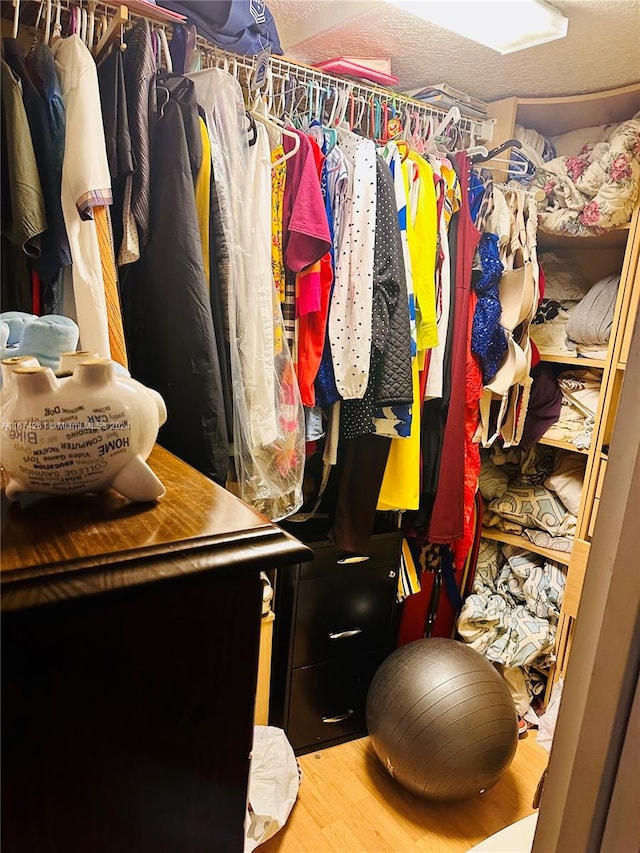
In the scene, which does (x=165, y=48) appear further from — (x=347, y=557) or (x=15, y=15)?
(x=347, y=557)

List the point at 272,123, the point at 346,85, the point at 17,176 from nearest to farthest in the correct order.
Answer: the point at 17,176 → the point at 272,123 → the point at 346,85

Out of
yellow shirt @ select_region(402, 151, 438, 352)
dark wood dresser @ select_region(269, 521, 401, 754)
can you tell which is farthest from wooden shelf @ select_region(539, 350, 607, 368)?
dark wood dresser @ select_region(269, 521, 401, 754)

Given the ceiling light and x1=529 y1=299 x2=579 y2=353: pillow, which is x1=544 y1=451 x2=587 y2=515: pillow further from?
the ceiling light

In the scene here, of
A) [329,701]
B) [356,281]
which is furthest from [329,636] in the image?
[356,281]

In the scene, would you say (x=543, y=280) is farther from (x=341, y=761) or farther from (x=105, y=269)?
(x=341, y=761)

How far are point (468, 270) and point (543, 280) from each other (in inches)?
14.7

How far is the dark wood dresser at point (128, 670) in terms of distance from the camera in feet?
1.24

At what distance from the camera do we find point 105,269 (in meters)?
1.16

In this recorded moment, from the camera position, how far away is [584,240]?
2131 mm

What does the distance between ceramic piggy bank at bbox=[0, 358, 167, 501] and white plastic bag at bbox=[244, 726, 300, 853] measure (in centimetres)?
125

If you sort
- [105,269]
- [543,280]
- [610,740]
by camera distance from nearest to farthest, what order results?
[610,740] < [105,269] < [543,280]

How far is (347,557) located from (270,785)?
2.13ft

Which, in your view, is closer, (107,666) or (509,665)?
(107,666)

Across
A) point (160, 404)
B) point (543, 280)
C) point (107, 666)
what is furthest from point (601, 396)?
point (107, 666)
